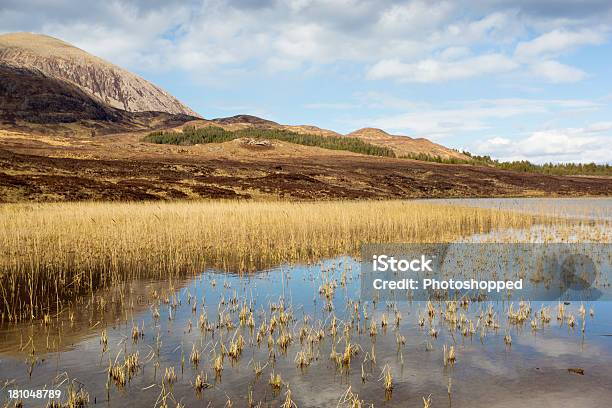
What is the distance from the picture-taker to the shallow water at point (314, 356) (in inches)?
246

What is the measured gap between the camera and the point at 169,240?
19.5 meters

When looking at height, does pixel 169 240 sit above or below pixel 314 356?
above

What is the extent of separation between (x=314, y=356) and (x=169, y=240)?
1318 centimetres

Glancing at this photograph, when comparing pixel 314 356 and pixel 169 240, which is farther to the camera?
pixel 169 240

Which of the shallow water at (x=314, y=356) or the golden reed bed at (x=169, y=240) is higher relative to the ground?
the golden reed bed at (x=169, y=240)

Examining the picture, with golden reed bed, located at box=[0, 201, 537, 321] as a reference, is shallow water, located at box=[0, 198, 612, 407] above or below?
below

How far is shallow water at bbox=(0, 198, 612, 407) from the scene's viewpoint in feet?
20.5

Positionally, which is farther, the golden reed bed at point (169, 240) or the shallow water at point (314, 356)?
the golden reed bed at point (169, 240)

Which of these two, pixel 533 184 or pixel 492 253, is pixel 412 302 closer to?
pixel 492 253

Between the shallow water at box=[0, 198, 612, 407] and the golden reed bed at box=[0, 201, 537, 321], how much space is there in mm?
2229

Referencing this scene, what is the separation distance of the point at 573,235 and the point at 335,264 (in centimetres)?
1244

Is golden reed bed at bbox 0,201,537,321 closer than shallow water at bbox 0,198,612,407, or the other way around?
shallow water at bbox 0,198,612,407

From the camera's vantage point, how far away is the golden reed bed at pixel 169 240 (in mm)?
13195

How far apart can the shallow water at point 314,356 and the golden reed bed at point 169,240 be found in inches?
87.8
